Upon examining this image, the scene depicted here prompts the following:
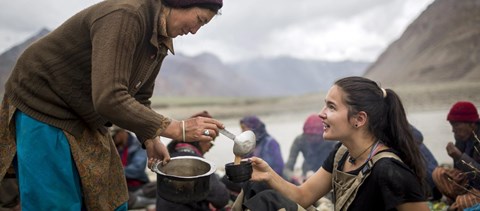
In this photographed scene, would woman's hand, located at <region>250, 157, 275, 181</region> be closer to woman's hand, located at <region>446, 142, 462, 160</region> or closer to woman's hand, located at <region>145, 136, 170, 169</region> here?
woman's hand, located at <region>145, 136, 170, 169</region>

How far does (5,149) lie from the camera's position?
2.08 meters

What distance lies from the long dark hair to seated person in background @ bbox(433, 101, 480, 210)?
1.09 m

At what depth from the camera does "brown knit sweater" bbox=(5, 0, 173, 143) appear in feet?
5.39

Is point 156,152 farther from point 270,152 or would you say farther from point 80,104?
point 270,152

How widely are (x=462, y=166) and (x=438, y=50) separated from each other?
3087 centimetres

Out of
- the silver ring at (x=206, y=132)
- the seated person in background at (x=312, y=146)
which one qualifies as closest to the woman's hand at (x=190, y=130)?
the silver ring at (x=206, y=132)

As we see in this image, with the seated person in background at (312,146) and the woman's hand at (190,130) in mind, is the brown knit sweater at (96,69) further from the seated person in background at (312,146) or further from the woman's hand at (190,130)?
the seated person in background at (312,146)

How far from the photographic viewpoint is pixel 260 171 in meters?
2.48

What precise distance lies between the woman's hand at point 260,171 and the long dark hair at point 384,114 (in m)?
0.58

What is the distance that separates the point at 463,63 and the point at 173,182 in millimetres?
24850

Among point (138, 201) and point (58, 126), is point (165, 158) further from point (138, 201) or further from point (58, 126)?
point (138, 201)

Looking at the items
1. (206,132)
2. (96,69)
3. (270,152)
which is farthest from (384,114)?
(270,152)

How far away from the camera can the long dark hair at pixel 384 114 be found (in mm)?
2285

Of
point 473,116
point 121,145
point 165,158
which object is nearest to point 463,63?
point 473,116
